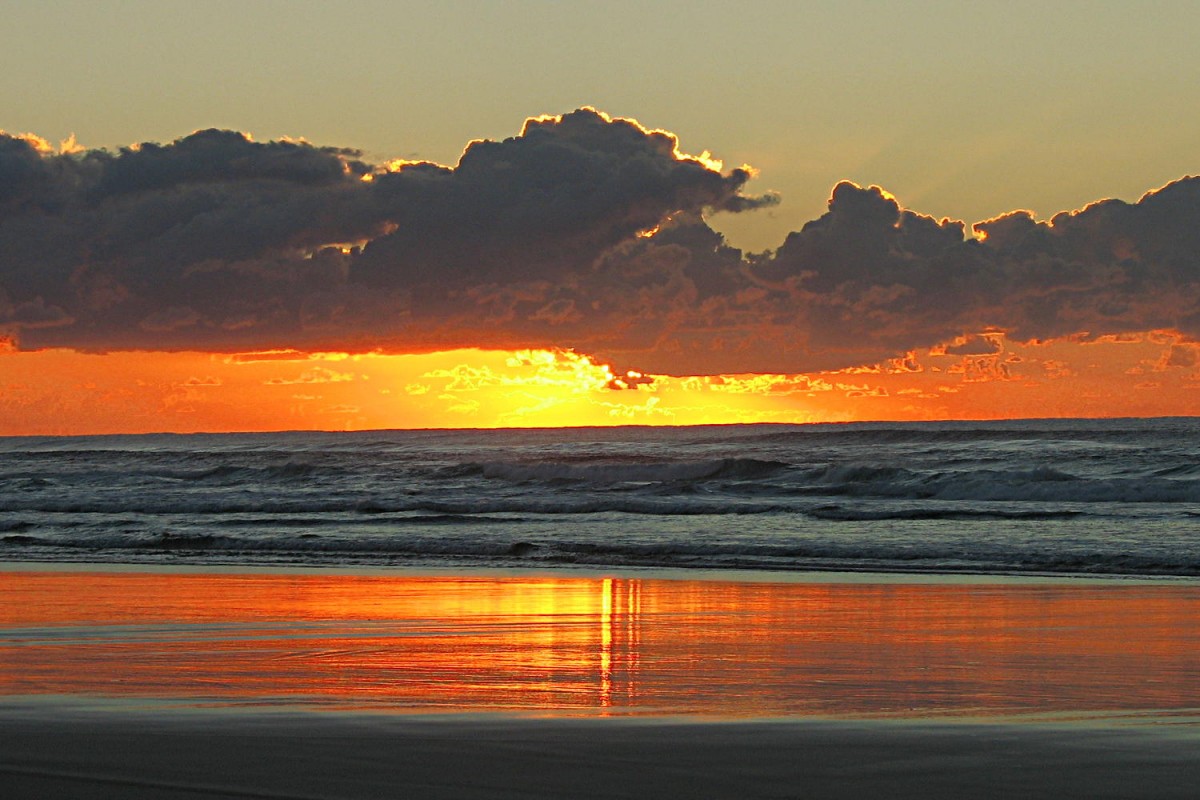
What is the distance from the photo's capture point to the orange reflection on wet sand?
319 inches

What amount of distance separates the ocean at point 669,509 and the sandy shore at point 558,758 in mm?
12905

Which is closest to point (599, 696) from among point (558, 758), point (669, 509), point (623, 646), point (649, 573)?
point (558, 758)

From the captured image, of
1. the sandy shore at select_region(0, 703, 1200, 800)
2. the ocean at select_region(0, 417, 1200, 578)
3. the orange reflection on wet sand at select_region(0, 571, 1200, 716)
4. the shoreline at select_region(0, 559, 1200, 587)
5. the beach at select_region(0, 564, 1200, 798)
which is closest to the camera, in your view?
the sandy shore at select_region(0, 703, 1200, 800)

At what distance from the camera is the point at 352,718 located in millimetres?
7203

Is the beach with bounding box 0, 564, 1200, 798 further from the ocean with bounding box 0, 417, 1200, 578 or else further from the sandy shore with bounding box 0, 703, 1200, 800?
the ocean with bounding box 0, 417, 1200, 578

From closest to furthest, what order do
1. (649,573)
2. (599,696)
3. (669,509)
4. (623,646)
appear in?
(599,696) → (623,646) → (649,573) → (669,509)

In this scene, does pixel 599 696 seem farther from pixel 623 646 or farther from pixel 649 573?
pixel 649 573

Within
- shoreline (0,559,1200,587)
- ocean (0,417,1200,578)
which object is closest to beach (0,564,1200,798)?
shoreline (0,559,1200,587)

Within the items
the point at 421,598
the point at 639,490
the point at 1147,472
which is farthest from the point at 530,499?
the point at 421,598

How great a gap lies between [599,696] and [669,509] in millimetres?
27131

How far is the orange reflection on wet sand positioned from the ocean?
5195 millimetres

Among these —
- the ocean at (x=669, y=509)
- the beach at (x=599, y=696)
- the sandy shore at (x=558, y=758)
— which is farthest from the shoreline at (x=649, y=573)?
the sandy shore at (x=558, y=758)

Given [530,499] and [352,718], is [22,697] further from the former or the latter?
[530,499]

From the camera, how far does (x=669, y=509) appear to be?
115ft
